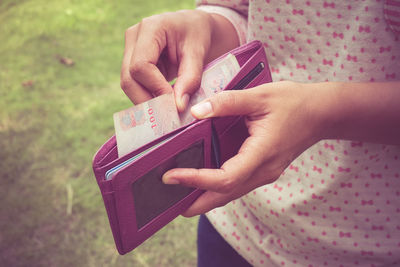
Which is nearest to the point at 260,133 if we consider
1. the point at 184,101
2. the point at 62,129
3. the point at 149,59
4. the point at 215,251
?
the point at 184,101

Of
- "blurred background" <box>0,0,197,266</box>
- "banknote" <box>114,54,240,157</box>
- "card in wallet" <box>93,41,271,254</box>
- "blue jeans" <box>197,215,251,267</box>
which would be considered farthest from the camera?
"blurred background" <box>0,0,197,266</box>

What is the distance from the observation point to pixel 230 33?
1030 mm

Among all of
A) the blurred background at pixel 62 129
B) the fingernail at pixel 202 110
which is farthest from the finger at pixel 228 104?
the blurred background at pixel 62 129

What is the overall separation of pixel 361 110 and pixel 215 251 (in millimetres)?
658

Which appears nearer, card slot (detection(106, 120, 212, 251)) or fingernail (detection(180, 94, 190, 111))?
card slot (detection(106, 120, 212, 251))

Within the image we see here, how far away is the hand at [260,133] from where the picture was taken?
2.20 ft

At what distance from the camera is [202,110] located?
67 cm

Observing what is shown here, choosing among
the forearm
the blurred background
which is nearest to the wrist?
the forearm

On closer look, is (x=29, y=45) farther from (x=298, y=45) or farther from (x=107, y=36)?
(x=298, y=45)

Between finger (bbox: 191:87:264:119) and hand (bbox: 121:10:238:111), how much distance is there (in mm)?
134

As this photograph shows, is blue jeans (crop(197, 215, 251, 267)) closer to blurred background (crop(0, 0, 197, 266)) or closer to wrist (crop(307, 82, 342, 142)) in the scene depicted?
wrist (crop(307, 82, 342, 142))

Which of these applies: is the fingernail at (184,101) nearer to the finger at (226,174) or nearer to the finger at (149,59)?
the finger at (149,59)

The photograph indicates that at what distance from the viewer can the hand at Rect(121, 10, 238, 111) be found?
818mm

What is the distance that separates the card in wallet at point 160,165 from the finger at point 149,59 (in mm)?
189
